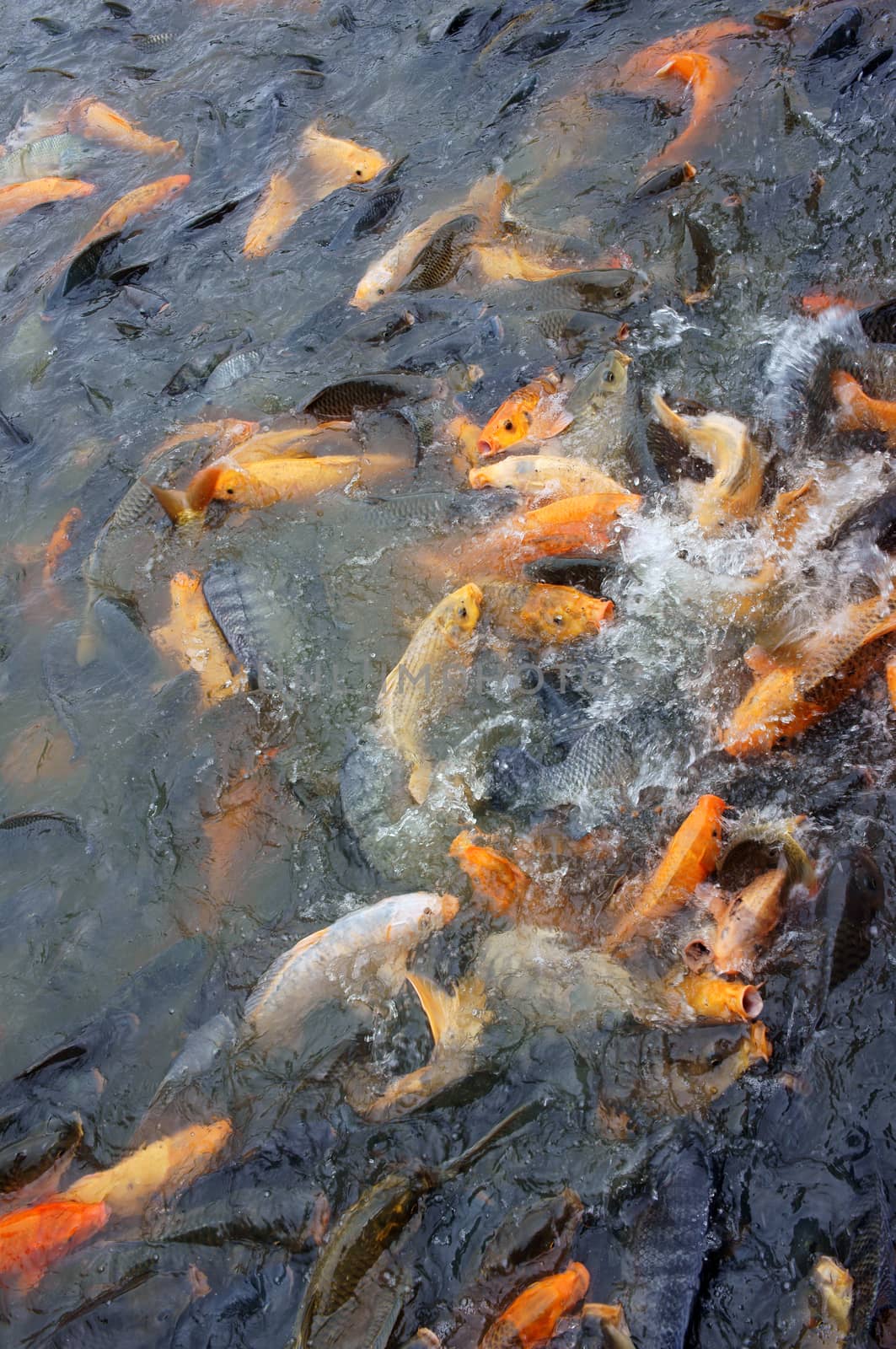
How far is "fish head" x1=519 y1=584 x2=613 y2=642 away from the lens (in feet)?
15.3

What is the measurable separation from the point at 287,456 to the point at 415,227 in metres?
2.83

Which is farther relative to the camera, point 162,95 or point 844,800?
point 162,95

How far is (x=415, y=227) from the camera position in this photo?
745 cm

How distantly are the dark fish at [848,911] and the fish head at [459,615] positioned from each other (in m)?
2.14

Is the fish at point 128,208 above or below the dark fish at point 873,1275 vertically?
above

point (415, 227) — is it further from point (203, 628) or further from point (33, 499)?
point (203, 628)

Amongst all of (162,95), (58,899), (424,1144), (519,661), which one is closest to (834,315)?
(519,661)

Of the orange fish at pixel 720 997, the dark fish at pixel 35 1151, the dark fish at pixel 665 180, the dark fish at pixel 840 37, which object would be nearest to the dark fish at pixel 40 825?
the dark fish at pixel 35 1151

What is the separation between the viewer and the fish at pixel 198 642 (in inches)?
198

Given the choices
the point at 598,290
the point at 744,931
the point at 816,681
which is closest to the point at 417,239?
the point at 598,290

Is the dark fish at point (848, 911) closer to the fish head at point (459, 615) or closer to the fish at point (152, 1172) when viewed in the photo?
the fish head at point (459, 615)

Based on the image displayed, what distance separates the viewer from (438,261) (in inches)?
273

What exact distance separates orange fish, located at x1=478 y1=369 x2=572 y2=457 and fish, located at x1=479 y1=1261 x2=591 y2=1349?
436cm

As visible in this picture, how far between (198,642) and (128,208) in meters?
5.62
